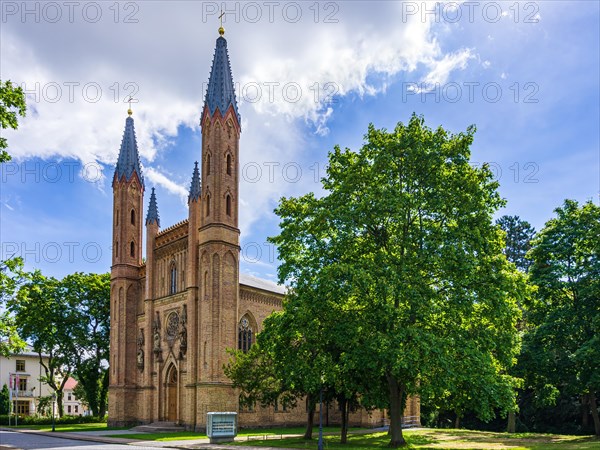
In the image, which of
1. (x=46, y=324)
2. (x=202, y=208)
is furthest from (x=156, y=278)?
(x=46, y=324)

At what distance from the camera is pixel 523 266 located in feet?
221

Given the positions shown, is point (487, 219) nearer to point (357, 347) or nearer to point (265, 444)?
point (357, 347)

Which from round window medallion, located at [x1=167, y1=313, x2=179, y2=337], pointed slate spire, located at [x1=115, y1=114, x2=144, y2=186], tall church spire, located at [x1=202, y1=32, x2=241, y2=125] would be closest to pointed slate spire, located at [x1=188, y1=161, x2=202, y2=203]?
tall church spire, located at [x1=202, y1=32, x2=241, y2=125]

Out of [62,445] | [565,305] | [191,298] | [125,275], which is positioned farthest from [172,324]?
[565,305]

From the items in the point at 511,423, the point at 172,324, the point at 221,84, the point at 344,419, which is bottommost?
the point at 511,423

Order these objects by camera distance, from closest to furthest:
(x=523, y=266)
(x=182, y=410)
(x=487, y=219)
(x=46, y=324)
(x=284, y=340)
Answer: (x=487, y=219), (x=284, y=340), (x=182, y=410), (x=46, y=324), (x=523, y=266)

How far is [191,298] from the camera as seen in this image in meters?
39.6

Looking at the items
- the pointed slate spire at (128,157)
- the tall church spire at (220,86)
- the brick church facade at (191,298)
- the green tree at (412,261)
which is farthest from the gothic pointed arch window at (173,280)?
the green tree at (412,261)

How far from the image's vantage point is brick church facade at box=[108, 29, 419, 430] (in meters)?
37.9

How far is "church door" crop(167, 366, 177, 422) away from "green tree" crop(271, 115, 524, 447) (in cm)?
2014

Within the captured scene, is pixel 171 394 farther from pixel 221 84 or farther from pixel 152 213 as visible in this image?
pixel 221 84

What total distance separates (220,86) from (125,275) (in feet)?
58.1

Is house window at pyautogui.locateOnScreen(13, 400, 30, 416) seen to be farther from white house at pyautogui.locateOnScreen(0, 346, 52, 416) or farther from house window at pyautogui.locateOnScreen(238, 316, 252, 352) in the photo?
house window at pyautogui.locateOnScreen(238, 316, 252, 352)

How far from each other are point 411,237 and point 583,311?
16.0 meters
